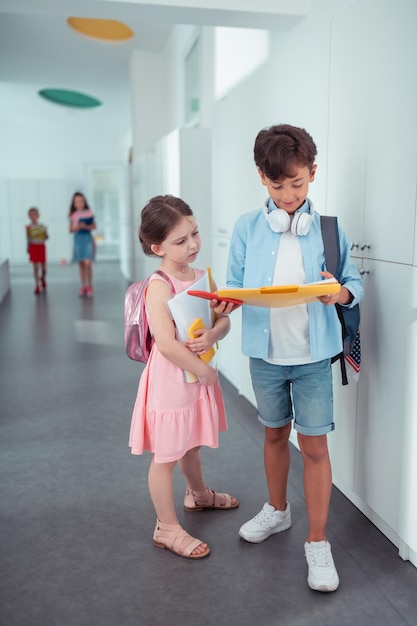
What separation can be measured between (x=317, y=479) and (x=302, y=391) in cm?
31

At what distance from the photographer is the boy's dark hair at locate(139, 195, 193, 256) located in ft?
6.54

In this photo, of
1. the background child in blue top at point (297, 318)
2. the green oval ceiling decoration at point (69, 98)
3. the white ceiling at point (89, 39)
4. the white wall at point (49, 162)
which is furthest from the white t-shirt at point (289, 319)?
the white wall at point (49, 162)

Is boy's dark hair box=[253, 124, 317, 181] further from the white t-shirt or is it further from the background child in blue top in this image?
the white t-shirt

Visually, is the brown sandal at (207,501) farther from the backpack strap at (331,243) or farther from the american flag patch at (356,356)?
the backpack strap at (331,243)

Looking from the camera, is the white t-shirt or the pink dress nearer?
the white t-shirt

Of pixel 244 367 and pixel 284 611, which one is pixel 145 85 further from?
pixel 284 611

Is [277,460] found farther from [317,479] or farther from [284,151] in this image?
[284,151]

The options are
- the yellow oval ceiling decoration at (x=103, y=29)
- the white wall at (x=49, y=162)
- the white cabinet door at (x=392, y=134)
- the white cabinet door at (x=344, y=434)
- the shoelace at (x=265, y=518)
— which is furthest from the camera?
the white wall at (x=49, y=162)

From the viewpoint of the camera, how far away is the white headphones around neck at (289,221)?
190 centimetres

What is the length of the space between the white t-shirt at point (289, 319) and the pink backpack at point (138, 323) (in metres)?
0.40

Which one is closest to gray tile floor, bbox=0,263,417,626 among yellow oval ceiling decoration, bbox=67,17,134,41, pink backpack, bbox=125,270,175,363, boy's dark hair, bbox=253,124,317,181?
pink backpack, bbox=125,270,175,363

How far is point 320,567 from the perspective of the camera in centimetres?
199

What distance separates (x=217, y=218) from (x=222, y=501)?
2.29 m

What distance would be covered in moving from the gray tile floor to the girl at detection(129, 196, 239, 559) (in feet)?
0.61
